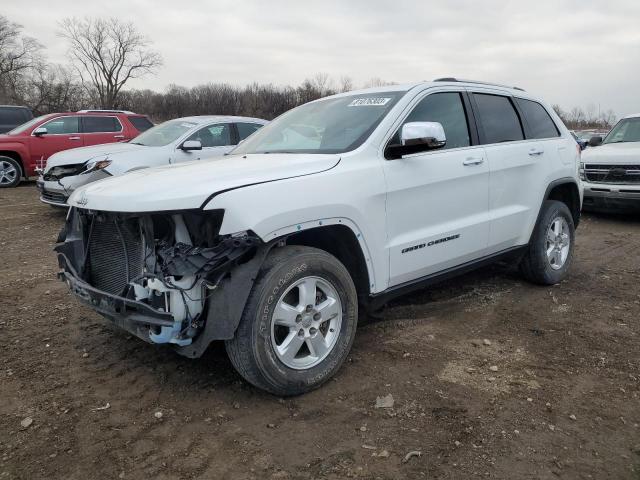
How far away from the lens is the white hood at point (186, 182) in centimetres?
274

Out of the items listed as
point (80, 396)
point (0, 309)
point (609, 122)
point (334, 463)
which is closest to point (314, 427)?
point (334, 463)

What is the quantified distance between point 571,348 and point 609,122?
48.6m

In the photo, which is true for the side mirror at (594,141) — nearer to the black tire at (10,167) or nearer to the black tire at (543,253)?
the black tire at (543,253)

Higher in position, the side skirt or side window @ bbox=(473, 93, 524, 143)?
side window @ bbox=(473, 93, 524, 143)

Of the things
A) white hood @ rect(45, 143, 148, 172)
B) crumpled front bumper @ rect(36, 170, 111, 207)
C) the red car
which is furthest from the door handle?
the red car

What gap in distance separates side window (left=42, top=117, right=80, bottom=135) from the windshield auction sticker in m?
10.5

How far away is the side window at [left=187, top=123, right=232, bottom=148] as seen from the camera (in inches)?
348

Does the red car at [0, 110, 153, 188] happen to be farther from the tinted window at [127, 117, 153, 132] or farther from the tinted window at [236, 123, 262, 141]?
the tinted window at [236, 123, 262, 141]

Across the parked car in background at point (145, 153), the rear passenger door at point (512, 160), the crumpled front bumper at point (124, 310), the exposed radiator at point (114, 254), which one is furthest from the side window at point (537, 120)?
the parked car in background at point (145, 153)

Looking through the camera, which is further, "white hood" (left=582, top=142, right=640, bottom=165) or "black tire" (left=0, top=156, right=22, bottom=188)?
"black tire" (left=0, top=156, right=22, bottom=188)

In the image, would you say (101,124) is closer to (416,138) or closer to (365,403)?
(416,138)

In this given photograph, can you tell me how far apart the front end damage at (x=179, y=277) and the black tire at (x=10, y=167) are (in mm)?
10652

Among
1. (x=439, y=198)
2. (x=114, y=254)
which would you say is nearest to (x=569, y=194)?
(x=439, y=198)

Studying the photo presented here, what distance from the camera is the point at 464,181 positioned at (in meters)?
4.00
